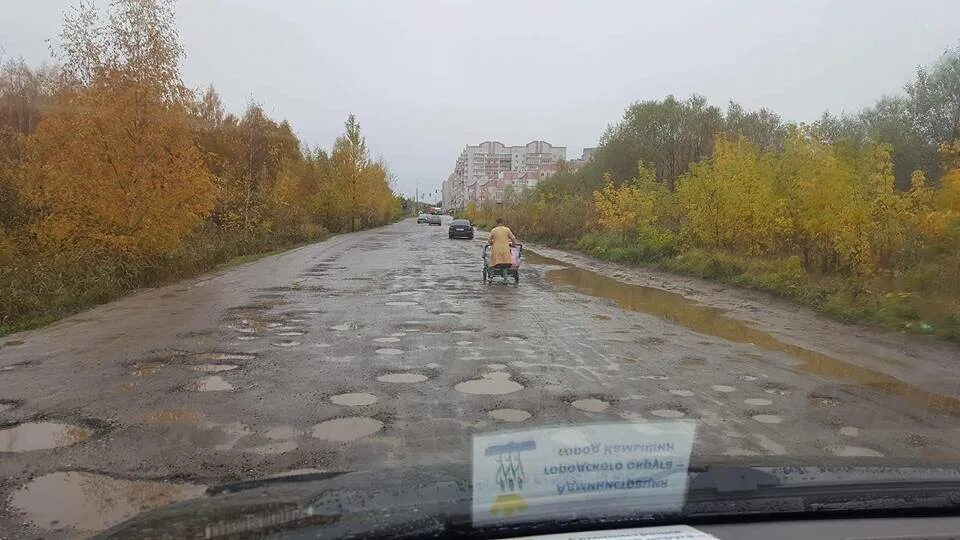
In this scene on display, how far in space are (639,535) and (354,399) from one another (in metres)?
4.68

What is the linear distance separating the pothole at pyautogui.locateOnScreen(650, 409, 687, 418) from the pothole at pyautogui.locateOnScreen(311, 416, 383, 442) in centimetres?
248

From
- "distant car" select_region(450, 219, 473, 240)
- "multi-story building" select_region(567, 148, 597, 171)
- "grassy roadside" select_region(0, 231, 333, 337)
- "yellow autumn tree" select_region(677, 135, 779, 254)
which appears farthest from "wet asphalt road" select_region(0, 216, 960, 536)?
"multi-story building" select_region(567, 148, 597, 171)

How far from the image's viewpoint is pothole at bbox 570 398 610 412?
20.1 ft

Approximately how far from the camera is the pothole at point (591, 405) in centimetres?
613

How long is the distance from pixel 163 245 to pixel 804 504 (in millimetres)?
17951

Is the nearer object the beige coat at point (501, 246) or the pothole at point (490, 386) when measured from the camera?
the pothole at point (490, 386)

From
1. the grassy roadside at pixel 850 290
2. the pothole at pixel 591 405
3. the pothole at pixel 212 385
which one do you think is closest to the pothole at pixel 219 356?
the pothole at pixel 212 385

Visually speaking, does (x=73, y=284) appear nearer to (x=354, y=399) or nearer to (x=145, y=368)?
(x=145, y=368)

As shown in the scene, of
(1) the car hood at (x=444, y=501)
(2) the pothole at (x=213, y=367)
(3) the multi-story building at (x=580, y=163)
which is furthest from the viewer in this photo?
(3) the multi-story building at (x=580, y=163)

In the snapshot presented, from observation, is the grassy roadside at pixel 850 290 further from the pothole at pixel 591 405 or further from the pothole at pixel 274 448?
the pothole at pixel 274 448

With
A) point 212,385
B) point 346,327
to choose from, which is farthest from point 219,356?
point 346,327

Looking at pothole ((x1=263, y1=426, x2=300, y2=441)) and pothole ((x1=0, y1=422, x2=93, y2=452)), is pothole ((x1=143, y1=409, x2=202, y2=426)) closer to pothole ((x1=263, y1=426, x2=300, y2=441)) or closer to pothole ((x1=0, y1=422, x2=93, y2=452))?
pothole ((x1=0, y1=422, x2=93, y2=452))

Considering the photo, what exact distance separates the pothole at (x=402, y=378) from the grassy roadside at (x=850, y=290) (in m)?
8.48

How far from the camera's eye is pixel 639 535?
6.77 ft
